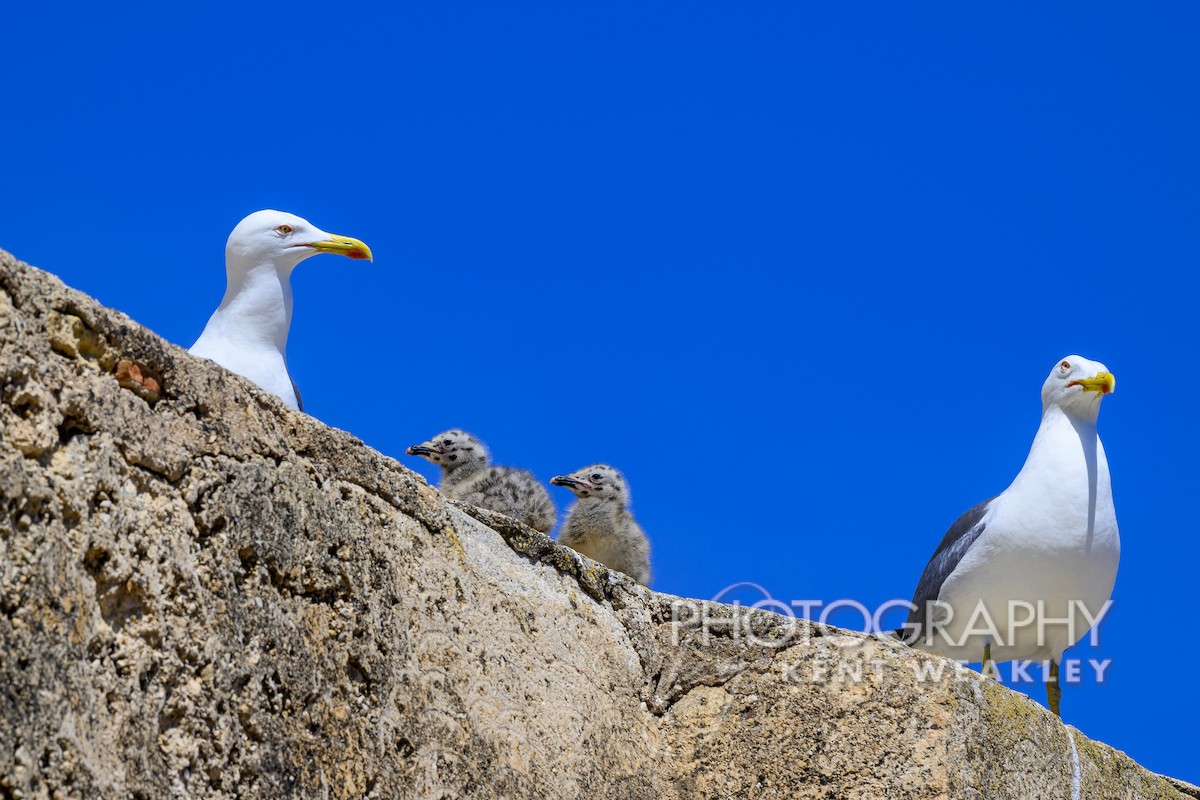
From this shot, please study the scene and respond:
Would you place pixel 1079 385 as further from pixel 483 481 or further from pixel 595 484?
pixel 483 481

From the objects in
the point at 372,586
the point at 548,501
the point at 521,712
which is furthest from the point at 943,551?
the point at 372,586

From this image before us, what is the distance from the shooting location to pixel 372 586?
3457 millimetres

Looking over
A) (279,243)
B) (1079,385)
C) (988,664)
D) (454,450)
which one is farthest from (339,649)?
(454,450)

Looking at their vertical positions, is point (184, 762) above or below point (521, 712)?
below

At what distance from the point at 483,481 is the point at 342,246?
82.6 inches

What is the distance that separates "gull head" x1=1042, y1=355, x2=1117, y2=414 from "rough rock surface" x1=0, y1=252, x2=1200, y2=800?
2577 millimetres

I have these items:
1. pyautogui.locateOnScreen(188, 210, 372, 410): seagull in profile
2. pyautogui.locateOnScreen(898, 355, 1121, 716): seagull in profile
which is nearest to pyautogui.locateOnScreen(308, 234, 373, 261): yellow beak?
pyautogui.locateOnScreen(188, 210, 372, 410): seagull in profile

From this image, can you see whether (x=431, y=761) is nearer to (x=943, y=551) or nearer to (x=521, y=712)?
(x=521, y=712)

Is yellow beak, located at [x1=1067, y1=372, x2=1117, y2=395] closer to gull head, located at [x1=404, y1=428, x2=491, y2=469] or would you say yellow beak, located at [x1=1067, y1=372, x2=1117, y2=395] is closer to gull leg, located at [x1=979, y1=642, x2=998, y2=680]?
gull leg, located at [x1=979, y1=642, x2=998, y2=680]

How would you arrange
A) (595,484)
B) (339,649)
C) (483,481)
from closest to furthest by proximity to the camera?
(339,649), (483,481), (595,484)

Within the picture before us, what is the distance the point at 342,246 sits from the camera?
5859 mm

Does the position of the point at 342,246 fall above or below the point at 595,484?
below

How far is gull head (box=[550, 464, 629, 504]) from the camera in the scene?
798cm

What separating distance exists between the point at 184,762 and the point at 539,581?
1.37 m
